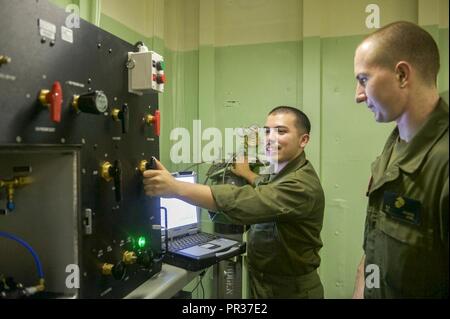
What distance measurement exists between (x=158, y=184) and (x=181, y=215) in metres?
0.86

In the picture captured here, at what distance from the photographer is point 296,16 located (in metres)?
2.23

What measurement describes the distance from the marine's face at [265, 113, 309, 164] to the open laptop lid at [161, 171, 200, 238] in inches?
21.5

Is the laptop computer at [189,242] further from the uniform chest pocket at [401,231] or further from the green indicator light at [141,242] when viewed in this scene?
the uniform chest pocket at [401,231]

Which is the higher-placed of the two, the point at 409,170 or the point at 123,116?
the point at 123,116

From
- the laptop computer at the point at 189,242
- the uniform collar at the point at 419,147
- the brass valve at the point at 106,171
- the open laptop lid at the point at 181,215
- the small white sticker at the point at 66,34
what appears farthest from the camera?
the open laptop lid at the point at 181,215

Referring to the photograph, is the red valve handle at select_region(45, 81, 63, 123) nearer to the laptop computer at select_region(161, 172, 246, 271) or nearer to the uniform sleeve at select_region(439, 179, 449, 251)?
the laptop computer at select_region(161, 172, 246, 271)

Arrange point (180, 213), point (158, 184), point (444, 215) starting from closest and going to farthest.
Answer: point (444, 215) → point (158, 184) → point (180, 213)

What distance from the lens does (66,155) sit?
0.84 meters

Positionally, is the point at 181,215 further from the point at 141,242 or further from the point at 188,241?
the point at 141,242

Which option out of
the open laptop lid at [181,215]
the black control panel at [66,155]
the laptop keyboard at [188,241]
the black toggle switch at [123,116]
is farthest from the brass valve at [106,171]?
the open laptop lid at [181,215]

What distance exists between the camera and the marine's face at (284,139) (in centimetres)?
159

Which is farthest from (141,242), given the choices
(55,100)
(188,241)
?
(188,241)

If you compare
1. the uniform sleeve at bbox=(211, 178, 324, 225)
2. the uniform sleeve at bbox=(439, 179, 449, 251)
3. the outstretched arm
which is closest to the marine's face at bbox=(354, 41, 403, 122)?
the uniform sleeve at bbox=(439, 179, 449, 251)

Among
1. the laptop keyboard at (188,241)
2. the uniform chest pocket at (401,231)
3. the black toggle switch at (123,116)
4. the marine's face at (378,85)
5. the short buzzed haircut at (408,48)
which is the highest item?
the short buzzed haircut at (408,48)
